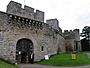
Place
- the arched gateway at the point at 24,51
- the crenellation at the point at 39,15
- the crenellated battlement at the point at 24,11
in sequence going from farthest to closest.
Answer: the crenellation at the point at 39,15 → the crenellated battlement at the point at 24,11 → the arched gateway at the point at 24,51

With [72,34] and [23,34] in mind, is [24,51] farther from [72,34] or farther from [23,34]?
[72,34]

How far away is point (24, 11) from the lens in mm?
18703

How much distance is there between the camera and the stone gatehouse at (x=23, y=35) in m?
15.9

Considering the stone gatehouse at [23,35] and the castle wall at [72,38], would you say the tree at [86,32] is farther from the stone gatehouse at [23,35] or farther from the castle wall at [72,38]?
the stone gatehouse at [23,35]

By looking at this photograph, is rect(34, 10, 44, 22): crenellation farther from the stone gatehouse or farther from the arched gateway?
the arched gateway

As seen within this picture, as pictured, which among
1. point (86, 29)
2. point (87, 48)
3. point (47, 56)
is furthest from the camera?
point (86, 29)

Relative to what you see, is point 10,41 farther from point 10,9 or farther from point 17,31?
point 10,9

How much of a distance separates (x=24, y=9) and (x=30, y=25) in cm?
209

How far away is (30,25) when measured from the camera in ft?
59.8

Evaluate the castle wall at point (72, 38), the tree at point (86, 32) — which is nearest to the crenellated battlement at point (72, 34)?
the castle wall at point (72, 38)

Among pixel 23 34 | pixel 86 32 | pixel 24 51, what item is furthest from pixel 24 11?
pixel 86 32

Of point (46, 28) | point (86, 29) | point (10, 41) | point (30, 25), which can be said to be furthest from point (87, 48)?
point (10, 41)

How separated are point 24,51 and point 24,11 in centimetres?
466

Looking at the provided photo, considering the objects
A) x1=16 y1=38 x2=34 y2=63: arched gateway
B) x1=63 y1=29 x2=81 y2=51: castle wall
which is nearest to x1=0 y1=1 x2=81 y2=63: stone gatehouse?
x1=16 y1=38 x2=34 y2=63: arched gateway
